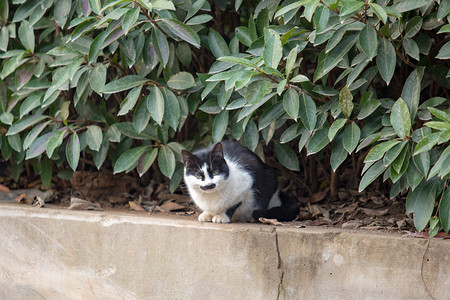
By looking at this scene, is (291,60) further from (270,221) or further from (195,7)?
(270,221)

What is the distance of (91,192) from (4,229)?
30.4 inches

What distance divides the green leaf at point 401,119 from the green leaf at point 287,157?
0.94 m

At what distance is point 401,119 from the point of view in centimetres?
264

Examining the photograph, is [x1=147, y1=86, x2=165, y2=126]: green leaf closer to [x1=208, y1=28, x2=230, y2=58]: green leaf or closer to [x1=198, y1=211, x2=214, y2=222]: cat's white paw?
[x1=208, y1=28, x2=230, y2=58]: green leaf

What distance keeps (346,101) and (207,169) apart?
A: 0.87 metres

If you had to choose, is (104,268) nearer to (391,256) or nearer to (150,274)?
(150,274)

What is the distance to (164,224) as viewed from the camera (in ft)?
10.3

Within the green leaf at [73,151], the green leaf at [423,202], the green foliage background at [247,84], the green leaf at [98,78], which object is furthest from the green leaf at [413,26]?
the green leaf at [73,151]

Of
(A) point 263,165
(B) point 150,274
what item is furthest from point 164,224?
(A) point 263,165

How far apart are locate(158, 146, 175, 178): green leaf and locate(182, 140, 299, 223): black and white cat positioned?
14 cm

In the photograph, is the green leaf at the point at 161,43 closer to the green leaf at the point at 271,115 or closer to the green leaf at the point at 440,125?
the green leaf at the point at 271,115

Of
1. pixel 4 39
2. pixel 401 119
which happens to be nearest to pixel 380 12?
pixel 401 119

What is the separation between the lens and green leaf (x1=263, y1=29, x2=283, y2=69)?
8.88ft

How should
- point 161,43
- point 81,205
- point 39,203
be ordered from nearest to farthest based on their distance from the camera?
point 161,43 < point 81,205 < point 39,203
